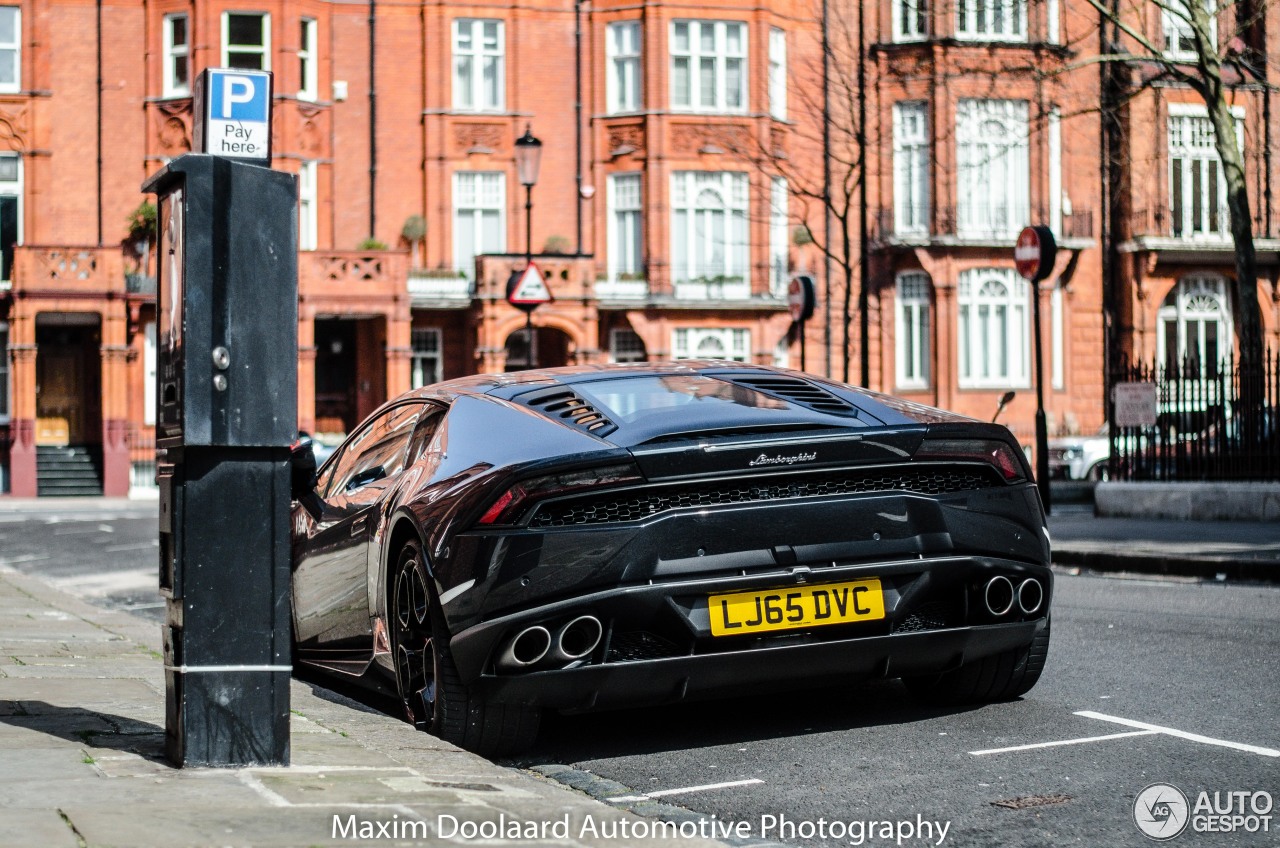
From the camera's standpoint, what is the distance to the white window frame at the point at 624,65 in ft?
138

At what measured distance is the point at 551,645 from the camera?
5938mm

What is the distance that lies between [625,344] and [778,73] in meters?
7.39

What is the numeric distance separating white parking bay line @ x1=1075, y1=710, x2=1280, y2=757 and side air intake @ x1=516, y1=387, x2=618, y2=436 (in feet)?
7.01

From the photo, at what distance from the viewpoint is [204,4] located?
130 ft

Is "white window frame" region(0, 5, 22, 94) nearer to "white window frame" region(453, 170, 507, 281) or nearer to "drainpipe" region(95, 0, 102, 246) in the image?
"drainpipe" region(95, 0, 102, 246)

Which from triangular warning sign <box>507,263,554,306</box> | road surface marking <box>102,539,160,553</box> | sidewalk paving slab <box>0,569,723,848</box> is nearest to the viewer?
sidewalk paving slab <box>0,569,723,848</box>

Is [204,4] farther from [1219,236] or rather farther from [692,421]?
[692,421]

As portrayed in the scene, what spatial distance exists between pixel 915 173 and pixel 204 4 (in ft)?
53.7

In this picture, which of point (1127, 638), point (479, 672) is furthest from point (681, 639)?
point (1127, 638)

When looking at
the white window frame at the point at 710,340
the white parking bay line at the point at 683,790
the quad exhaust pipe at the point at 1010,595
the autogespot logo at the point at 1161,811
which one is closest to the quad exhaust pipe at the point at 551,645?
the white parking bay line at the point at 683,790

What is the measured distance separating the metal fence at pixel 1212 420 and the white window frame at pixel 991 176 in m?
21.1

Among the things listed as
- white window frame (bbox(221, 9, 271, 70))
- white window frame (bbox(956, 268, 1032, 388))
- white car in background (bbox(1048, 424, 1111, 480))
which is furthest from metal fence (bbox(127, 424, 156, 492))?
white car in background (bbox(1048, 424, 1111, 480))

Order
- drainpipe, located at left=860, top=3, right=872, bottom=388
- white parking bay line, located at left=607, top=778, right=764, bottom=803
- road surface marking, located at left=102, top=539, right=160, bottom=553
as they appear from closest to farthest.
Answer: white parking bay line, located at left=607, top=778, right=764, bottom=803, road surface marking, located at left=102, top=539, right=160, bottom=553, drainpipe, located at left=860, top=3, right=872, bottom=388

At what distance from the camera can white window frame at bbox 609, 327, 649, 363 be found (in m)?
42.2
